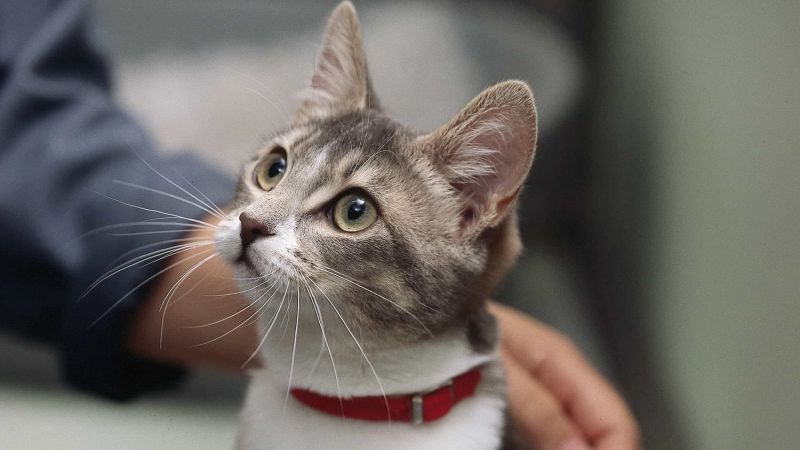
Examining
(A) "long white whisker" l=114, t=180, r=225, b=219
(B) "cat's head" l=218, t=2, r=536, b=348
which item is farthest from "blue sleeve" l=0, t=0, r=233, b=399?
(B) "cat's head" l=218, t=2, r=536, b=348

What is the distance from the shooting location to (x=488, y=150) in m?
0.64

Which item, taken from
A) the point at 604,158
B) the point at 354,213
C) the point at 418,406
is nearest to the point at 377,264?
the point at 354,213

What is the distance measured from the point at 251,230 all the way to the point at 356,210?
0.09 metres

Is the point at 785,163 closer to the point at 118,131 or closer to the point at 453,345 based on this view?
the point at 453,345

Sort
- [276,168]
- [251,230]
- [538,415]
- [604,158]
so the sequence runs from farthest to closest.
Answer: [604,158] → [538,415] → [276,168] → [251,230]

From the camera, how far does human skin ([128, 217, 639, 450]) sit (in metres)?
0.73

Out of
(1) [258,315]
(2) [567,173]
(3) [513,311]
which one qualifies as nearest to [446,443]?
(1) [258,315]

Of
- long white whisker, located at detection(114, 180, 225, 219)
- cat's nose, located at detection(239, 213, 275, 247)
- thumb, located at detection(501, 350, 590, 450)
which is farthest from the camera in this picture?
thumb, located at detection(501, 350, 590, 450)

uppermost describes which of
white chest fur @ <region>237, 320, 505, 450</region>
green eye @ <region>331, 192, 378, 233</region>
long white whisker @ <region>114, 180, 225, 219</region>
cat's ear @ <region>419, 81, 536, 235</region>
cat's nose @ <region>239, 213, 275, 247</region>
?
cat's ear @ <region>419, 81, 536, 235</region>

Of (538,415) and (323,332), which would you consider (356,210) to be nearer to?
(323,332)

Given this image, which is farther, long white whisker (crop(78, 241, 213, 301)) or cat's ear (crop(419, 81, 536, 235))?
long white whisker (crop(78, 241, 213, 301))

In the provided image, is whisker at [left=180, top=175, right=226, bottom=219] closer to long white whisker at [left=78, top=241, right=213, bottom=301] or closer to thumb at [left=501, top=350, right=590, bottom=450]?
long white whisker at [left=78, top=241, right=213, bottom=301]

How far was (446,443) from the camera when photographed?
0.69 metres

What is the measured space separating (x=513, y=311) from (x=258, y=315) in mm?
437
